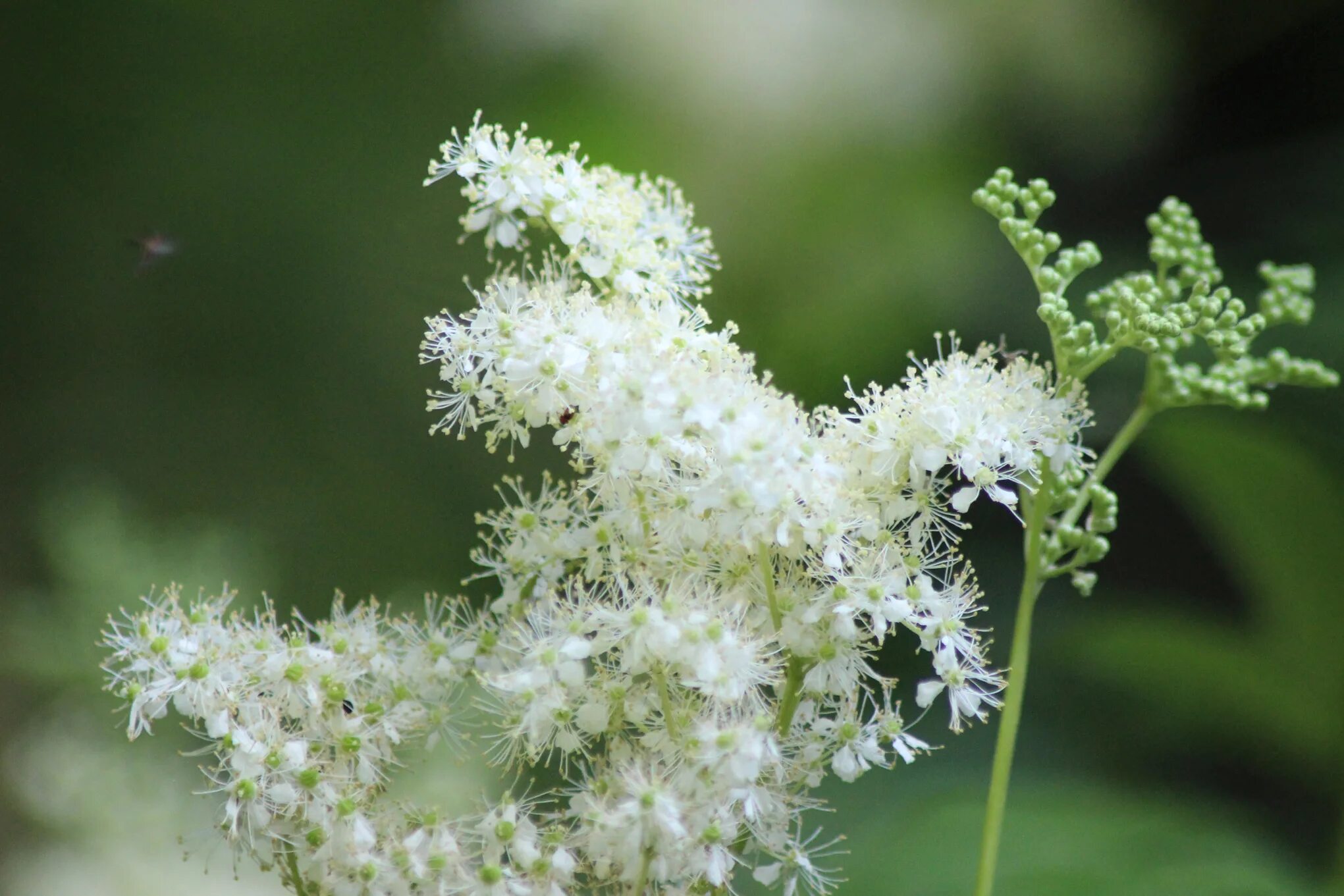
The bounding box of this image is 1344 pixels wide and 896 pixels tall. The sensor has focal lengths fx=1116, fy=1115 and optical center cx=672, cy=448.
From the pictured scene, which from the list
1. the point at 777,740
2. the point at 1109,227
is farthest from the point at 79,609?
the point at 1109,227

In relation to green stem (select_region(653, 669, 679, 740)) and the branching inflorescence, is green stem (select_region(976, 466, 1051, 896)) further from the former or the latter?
green stem (select_region(653, 669, 679, 740))

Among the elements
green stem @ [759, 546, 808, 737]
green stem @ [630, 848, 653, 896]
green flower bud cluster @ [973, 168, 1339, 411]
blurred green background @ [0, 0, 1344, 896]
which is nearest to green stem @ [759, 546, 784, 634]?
green stem @ [759, 546, 808, 737]

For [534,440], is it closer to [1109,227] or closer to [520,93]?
[520,93]

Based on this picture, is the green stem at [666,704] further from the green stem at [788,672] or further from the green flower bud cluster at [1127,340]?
the green flower bud cluster at [1127,340]

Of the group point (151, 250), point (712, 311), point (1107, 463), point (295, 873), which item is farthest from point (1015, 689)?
point (712, 311)

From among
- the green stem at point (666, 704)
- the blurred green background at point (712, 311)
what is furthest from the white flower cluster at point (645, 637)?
the blurred green background at point (712, 311)

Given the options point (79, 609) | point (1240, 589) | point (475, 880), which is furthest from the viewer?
point (1240, 589)

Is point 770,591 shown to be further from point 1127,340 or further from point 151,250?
point 151,250
